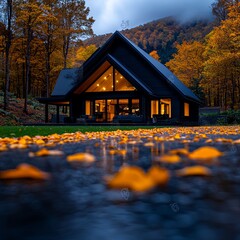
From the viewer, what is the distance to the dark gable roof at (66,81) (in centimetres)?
2627

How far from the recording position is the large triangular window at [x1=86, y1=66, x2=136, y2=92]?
23531 mm

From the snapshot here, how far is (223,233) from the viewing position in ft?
2.23

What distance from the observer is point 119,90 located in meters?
23.6

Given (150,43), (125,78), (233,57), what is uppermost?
(150,43)

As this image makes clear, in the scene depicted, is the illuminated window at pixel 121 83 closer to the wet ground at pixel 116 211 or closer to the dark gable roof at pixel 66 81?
the dark gable roof at pixel 66 81

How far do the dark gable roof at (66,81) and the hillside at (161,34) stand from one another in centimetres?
4745

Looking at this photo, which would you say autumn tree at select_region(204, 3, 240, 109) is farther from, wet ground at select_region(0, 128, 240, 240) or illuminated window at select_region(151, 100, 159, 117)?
wet ground at select_region(0, 128, 240, 240)

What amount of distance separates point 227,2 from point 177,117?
18.5 meters

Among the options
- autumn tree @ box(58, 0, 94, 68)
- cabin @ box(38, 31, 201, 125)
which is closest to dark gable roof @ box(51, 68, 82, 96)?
cabin @ box(38, 31, 201, 125)

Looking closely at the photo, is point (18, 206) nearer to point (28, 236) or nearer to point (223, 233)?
point (28, 236)

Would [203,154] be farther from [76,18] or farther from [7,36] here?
[76,18]

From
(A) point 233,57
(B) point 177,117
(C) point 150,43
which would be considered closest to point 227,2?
(A) point 233,57

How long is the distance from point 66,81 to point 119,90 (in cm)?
652

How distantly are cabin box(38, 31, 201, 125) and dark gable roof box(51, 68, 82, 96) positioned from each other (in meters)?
0.20
